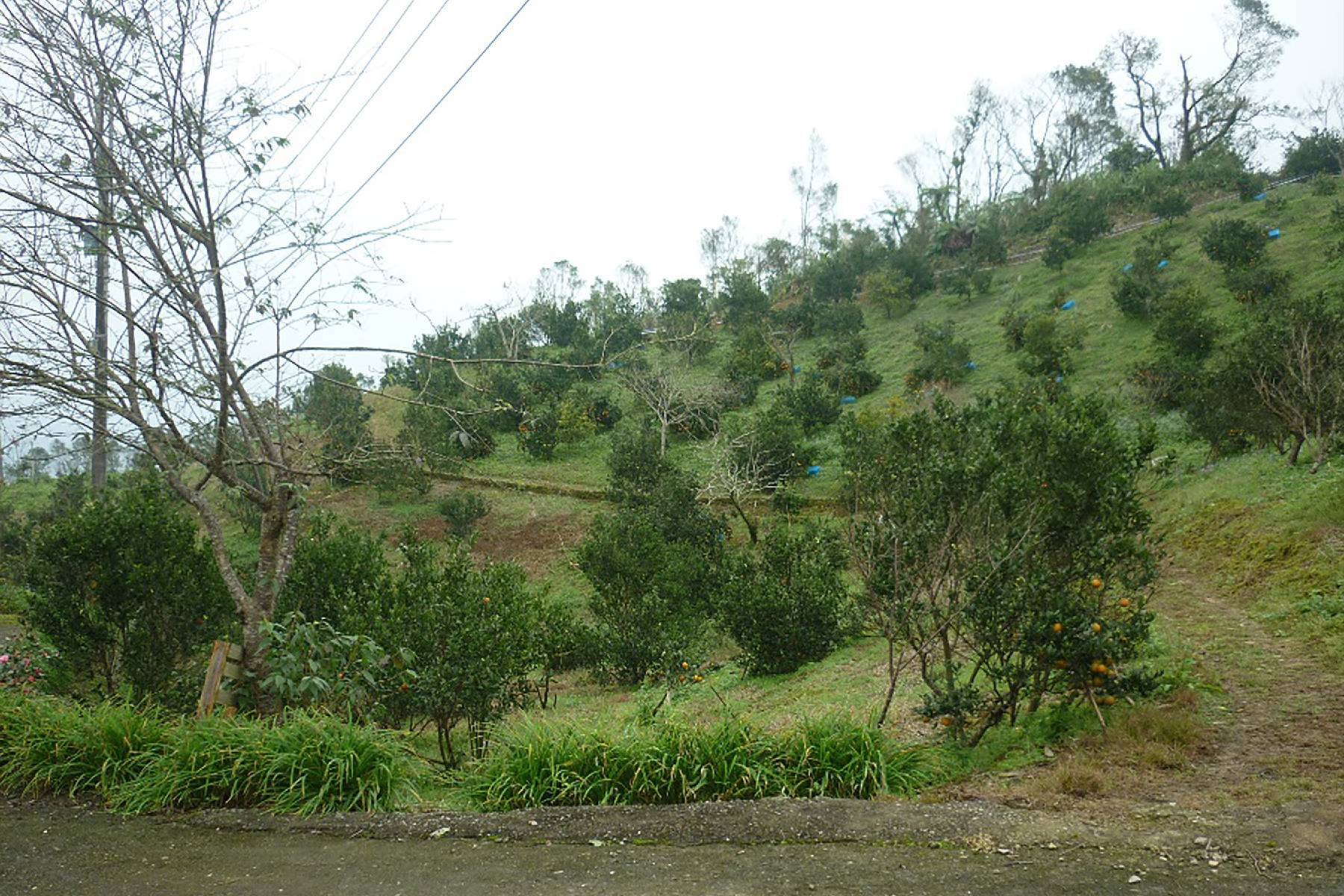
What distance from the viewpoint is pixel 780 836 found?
11.9 ft

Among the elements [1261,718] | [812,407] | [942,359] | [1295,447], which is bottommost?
[1261,718]

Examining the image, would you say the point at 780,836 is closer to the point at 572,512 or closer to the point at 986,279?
the point at 572,512

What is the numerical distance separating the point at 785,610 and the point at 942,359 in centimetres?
1610

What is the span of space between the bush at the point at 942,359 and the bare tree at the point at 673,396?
19.2 feet

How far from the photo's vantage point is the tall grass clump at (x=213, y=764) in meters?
4.52

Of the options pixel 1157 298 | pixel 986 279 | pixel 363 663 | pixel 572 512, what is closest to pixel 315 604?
pixel 363 663

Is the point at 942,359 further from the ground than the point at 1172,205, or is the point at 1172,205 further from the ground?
the point at 1172,205

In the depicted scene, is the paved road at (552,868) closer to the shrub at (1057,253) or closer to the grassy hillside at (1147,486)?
the grassy hillside at (1147,486)

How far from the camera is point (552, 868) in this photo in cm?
351

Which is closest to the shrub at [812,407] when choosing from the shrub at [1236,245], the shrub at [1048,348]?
the shrub at [1048,348]

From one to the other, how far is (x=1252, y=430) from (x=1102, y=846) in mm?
12632

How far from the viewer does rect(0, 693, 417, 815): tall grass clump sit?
4520 millimetres

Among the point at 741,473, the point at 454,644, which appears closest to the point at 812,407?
the point at 741,473

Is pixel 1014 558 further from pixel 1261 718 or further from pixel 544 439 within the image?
pixel 544 439
